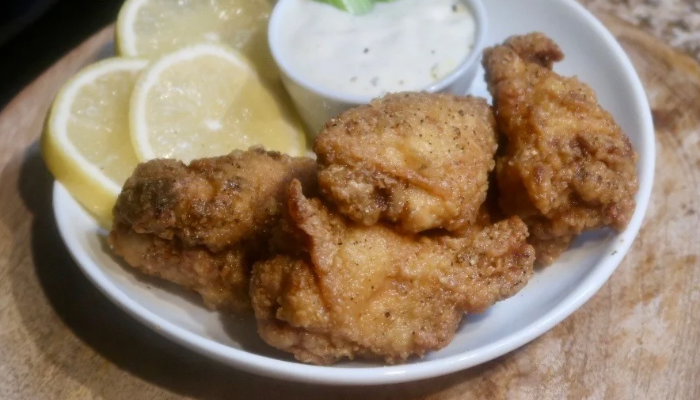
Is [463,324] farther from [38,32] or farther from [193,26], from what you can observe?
[38,32]

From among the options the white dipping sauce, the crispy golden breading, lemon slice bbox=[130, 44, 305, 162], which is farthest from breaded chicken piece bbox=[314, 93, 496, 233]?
lemon slice bbox=[130, 44, 305, 162]

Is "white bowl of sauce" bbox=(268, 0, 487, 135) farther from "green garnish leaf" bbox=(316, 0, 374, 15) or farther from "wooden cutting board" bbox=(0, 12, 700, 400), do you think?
"wooden cutting board" bbox=(0, 12, 700, 400)

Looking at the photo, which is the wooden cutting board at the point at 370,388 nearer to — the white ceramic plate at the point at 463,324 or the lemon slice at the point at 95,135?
the white ceramic plate at the point at 463,324

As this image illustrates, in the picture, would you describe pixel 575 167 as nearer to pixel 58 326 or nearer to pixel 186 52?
pixel 186 52

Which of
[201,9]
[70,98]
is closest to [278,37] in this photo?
[201,9]

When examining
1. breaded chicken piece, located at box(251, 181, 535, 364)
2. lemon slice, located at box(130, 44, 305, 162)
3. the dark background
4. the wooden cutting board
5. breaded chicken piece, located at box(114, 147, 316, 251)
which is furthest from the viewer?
the dark background

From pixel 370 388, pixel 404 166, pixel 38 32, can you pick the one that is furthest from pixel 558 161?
pixel 38 32

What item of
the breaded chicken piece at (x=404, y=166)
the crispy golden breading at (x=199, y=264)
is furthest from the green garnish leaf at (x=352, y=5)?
the crispy golden breading at (x=199, y=264)
